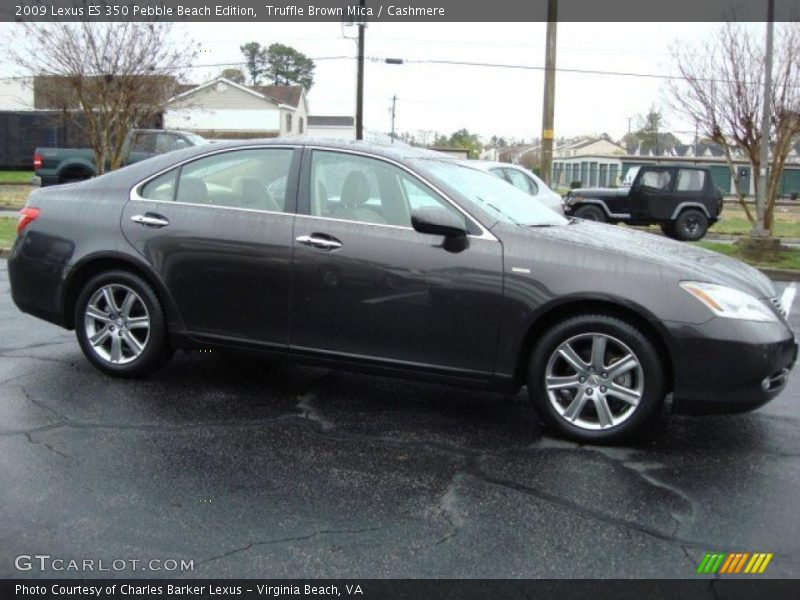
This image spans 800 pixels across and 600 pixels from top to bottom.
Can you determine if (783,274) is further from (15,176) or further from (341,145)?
(15,176)

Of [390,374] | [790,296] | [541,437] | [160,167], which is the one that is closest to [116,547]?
[390,374]

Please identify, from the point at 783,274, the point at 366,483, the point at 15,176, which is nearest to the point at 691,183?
the point at 783,274

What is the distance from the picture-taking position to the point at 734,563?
3.06 meters

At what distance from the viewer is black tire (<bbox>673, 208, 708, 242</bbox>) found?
17.5 m

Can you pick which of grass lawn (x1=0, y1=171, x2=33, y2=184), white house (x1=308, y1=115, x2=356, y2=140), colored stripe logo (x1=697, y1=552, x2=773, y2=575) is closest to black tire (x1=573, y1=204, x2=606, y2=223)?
colored stripe logo (x1=697, y1=552, x2=773, y2=575)

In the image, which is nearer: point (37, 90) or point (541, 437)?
point (541, 437)

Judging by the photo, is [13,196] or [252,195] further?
[13,196]

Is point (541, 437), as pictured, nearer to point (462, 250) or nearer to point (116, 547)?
point (462, 250)

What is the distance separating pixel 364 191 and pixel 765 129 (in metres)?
9.99

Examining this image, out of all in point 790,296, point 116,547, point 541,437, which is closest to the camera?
point 116,547

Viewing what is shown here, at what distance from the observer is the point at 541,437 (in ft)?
14.6

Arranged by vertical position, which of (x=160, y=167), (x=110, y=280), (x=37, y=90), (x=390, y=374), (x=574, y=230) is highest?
A: (x=37, y=90)
